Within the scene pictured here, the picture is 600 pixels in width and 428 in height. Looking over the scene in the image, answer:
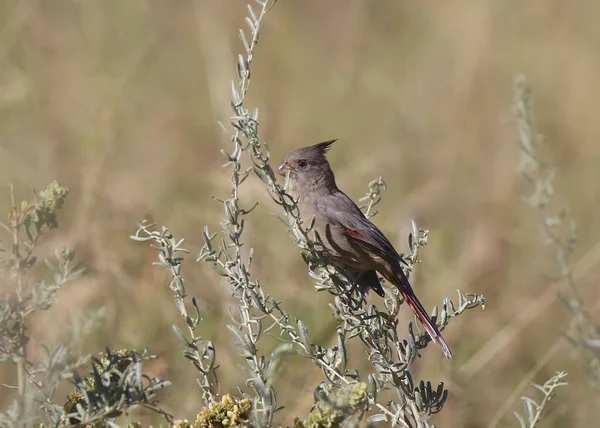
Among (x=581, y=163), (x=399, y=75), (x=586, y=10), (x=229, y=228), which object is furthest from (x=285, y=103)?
(x=229, y=228)

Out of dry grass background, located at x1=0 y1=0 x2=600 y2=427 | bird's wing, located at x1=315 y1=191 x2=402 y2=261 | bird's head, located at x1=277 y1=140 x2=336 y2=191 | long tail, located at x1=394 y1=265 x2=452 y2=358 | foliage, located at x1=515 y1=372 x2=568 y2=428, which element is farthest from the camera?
dry grass background, located at x1=0 y1=0 x2=600 y2=427

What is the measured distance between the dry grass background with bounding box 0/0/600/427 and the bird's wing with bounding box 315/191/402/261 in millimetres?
436

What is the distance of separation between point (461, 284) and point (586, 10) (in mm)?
4186

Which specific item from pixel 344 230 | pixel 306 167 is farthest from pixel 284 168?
pixel 344 230

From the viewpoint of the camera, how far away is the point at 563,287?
445cm

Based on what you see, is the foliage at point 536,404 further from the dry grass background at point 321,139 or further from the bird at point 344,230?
the dry grass background at point 321,139

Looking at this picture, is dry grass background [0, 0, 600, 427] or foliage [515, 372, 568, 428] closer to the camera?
foliage [515, 372, 568, 428]

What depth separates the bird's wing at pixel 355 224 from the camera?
3357 millimetres

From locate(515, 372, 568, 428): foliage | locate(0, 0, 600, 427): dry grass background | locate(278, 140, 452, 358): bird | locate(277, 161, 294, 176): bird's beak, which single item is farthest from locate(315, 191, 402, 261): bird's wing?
locate(515, 372, 568, 428): foliage

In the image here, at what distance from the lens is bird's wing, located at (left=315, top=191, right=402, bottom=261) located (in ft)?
11.0

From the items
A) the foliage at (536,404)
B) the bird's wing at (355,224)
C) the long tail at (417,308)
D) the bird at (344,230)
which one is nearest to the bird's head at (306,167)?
the bird at (344,230)

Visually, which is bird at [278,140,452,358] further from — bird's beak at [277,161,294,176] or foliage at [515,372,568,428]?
foliage at [515,372,568,428]

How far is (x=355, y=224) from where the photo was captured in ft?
11.4

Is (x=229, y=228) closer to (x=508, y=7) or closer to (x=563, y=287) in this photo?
(x=563, y=287)
